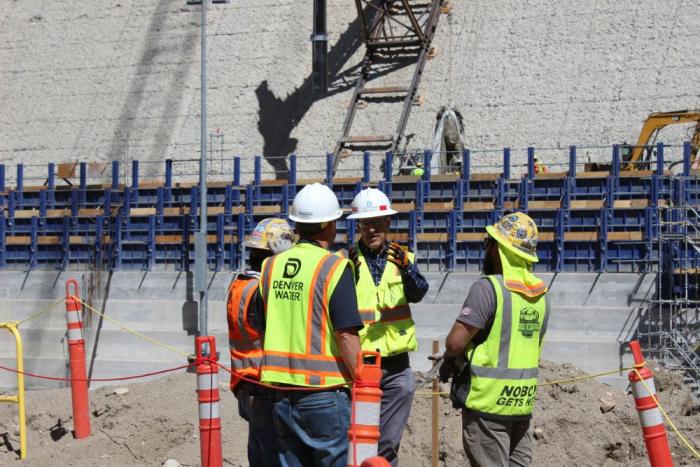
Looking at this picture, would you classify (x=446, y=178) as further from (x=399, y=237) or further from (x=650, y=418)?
(x=650, y=418)

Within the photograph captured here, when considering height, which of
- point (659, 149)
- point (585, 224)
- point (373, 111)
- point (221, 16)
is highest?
point (221, 16)

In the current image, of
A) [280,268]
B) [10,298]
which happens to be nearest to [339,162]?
[10,298]

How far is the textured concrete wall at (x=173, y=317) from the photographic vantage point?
43.4 ft

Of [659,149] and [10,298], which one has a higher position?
[659,149]

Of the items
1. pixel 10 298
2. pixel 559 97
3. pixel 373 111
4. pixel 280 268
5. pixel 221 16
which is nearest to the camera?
pixel 280 268

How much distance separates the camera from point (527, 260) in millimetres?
5414

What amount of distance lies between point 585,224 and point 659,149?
55.6 inches

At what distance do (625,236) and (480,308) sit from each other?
920 centimetres

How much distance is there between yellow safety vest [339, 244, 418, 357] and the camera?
252 inches

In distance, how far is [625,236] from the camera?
45.7 ft

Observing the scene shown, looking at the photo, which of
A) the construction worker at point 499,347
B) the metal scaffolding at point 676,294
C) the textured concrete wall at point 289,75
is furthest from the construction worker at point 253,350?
the textured concrete wall at point 289,75

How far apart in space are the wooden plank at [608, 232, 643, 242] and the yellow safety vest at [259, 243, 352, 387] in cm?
974

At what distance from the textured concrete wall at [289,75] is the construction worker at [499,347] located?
15653 mm

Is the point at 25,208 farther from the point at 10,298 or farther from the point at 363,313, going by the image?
the point at 363,313
